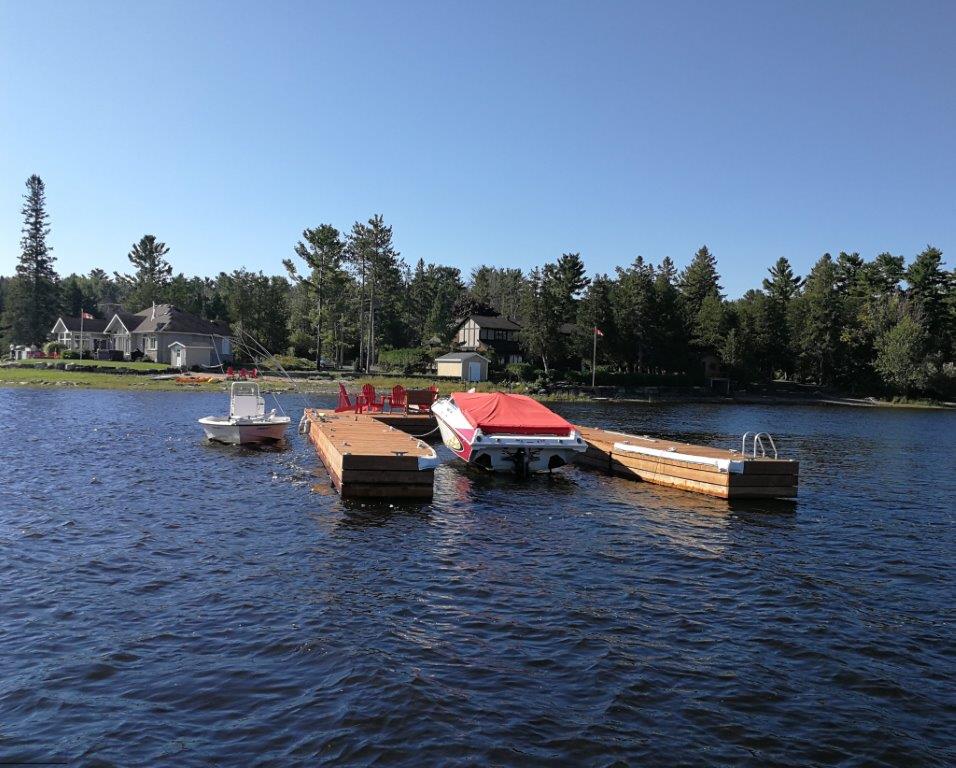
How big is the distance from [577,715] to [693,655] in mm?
2718

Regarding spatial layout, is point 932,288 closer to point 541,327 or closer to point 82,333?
point 541,327

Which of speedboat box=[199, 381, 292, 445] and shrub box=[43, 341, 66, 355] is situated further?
shrub box=[43, 341, 66, 355]

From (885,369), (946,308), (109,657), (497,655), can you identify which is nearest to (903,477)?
(497,655)

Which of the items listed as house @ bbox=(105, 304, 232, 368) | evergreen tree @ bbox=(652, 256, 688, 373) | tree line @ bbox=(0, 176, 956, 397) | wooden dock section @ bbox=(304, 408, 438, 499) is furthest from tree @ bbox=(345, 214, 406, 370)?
wooden dock section @ bbox=(304, 408, 438, 499)

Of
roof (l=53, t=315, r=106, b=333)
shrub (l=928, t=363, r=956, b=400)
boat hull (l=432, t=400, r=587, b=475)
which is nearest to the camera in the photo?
boat hull (l=432, t=400, r=587, b=475)

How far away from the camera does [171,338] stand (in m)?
88.5

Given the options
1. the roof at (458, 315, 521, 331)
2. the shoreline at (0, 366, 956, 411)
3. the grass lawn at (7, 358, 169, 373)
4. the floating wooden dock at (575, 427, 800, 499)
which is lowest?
the floating wooden dock at (575, 427, 800, 499)

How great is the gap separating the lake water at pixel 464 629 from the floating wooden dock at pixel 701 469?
0.81 meters

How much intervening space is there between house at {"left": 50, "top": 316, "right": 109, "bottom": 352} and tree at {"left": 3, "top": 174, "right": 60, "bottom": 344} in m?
7.50

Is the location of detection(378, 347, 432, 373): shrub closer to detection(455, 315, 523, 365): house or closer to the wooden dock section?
detection(455, 315, 523, 365): house

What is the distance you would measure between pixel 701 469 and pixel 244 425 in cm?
1877

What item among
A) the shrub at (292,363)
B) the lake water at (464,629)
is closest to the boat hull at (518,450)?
the lake water at (464,629)

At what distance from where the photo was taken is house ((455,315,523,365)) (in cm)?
10069

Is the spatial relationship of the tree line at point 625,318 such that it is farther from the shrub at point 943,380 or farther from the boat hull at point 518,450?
the boat hull at point 518,450
